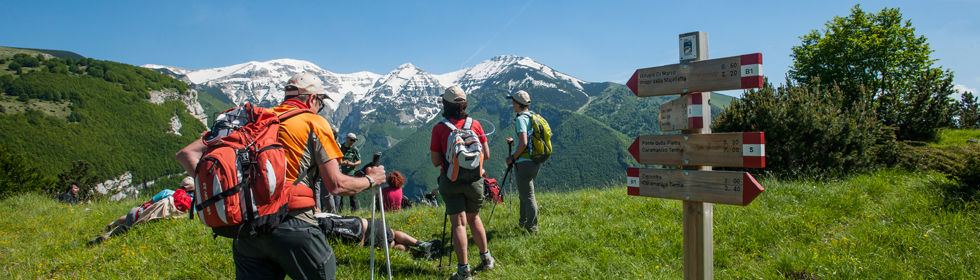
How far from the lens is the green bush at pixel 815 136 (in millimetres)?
7652

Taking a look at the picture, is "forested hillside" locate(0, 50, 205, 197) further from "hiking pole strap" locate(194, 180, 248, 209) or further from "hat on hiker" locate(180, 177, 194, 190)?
"hiking pole strap" locate(194, 180, 248, 209)

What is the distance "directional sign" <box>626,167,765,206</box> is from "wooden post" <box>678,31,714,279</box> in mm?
134

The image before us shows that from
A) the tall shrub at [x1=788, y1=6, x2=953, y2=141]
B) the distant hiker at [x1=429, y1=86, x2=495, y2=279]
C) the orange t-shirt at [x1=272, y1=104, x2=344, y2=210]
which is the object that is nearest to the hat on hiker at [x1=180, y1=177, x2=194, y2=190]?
the distant hiker at [x1=429, y1=86, x2=495, y2=279]

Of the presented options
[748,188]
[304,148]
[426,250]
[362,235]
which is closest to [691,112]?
[748,188]

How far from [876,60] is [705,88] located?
38.9 meters

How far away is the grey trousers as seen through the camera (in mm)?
5922

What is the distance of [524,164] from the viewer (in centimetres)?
595

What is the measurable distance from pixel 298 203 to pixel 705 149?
8.93 feet

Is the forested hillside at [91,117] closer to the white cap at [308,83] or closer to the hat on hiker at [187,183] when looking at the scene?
the hat on hiker at [187,183]

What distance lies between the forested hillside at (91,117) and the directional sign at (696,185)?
142 meters

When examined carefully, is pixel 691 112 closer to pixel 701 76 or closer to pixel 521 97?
pixel 701 76

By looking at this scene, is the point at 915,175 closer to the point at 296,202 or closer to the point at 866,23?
the point at 296,202

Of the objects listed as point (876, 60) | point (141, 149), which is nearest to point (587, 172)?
point (876, 60)

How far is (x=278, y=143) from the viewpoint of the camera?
8.54ft
